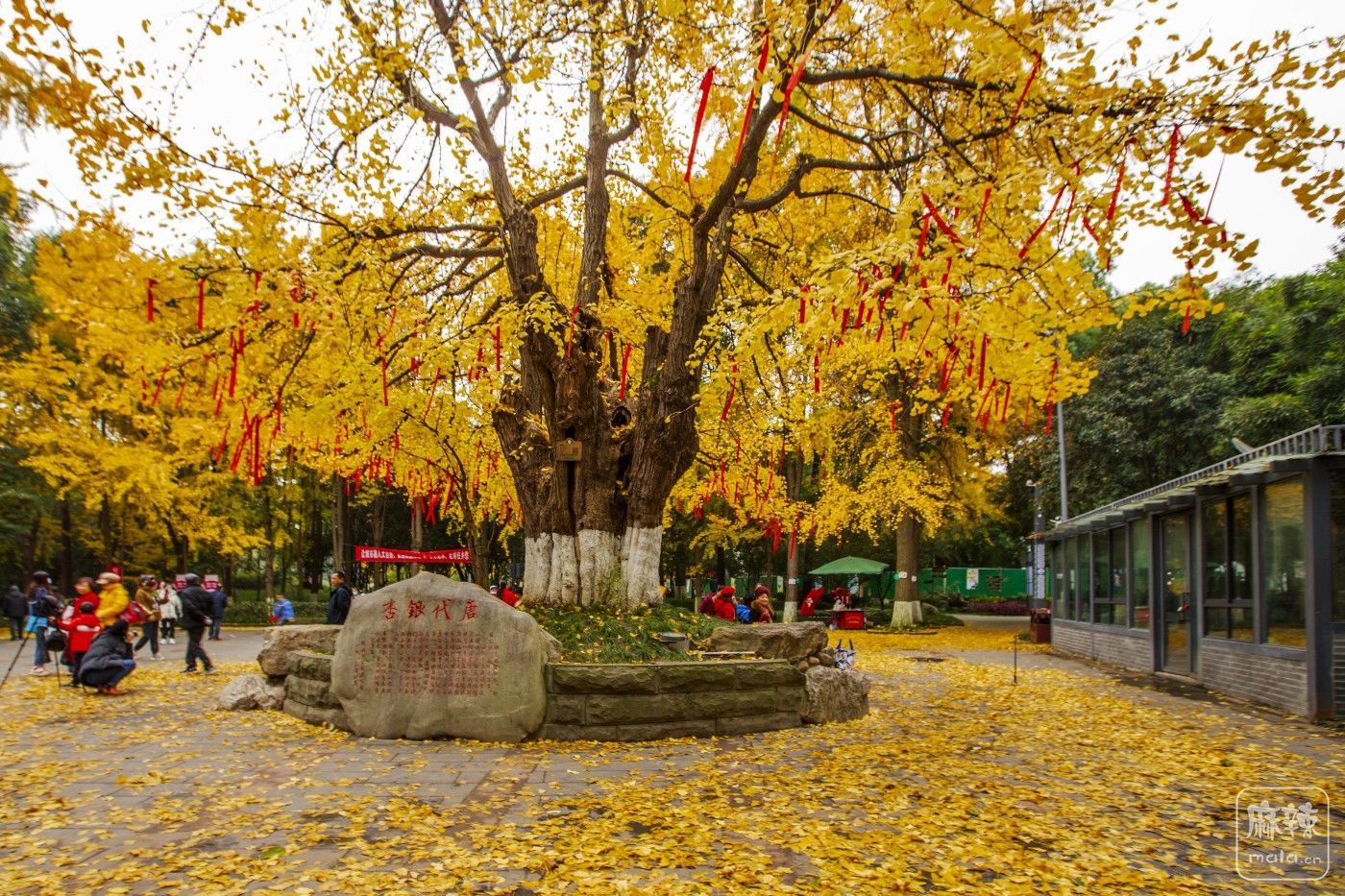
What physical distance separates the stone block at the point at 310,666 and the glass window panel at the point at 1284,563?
33.4ft

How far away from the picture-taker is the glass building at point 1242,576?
905cm

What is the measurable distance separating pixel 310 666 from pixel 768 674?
448cm

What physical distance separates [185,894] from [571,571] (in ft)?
20.0

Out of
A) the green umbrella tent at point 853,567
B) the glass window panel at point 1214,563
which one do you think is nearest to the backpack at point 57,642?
the glass window panel at point 1214,563

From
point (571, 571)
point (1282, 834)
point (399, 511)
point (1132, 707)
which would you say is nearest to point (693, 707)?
point (571, 571)

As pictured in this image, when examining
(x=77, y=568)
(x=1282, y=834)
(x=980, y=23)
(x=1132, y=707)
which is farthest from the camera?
(x=77, y=568)

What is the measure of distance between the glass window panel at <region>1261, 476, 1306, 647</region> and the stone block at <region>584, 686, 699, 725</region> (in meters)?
6.90

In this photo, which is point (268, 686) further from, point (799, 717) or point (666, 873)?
point (666, 873)

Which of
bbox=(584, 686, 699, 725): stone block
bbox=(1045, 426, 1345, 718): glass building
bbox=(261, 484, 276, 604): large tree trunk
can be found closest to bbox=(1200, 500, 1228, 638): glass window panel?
bbox=(1045, 426, 1345, 718): glass building

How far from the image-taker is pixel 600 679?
7523 mm

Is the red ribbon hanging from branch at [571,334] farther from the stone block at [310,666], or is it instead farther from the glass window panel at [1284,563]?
the glass window panel at [1284,563]

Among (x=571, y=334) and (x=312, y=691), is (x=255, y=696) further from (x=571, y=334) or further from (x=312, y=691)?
(x=571, y=334)

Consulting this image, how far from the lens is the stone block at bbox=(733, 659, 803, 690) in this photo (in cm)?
801

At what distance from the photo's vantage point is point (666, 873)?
421 centimetres
